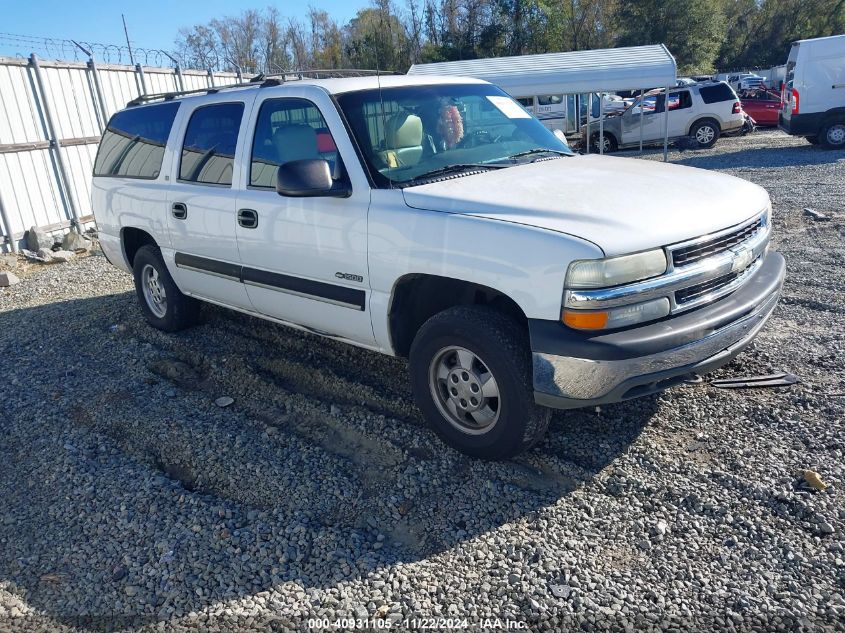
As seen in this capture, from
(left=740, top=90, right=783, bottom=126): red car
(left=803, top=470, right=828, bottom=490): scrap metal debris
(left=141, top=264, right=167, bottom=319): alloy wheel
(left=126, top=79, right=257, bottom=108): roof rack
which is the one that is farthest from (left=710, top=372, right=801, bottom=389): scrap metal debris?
(left=740, top=90, right=783, bottom=126): red car

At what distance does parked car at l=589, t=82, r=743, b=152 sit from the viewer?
18516 mm

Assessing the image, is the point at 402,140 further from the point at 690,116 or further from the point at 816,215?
the point at 690,116

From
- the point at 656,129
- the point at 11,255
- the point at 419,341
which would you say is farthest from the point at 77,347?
the point at 656,129

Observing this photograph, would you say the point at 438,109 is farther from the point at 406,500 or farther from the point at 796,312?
the point at 796,312

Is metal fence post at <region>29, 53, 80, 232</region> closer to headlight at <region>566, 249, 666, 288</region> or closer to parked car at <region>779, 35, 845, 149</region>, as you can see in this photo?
headlight at <region>566, 249, 666, 288</region>

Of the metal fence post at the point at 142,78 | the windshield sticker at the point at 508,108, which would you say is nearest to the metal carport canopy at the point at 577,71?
the metal fence post at the point at 142,78

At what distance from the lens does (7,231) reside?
10.0 metres

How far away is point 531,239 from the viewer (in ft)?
10.1

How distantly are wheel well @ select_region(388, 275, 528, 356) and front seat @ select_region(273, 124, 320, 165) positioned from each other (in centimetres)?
106

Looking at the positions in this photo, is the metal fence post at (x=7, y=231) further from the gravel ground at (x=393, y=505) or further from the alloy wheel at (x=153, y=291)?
the gravel ground at (x=393, y=505)

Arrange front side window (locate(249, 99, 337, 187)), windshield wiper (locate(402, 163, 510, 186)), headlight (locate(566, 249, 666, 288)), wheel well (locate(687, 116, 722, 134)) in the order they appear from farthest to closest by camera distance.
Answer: wheel well (locate(687, 116, 722, 134))
front side window (locate(249, 99, 337, 187))
windshield wiper (locate(402, 163, 510, 186))
headlight (locate(566, 249, 666, 288))

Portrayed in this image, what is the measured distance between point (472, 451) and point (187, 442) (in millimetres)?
1775

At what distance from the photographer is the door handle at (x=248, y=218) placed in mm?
4480

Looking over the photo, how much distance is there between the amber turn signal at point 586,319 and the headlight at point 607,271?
0.40 ft
